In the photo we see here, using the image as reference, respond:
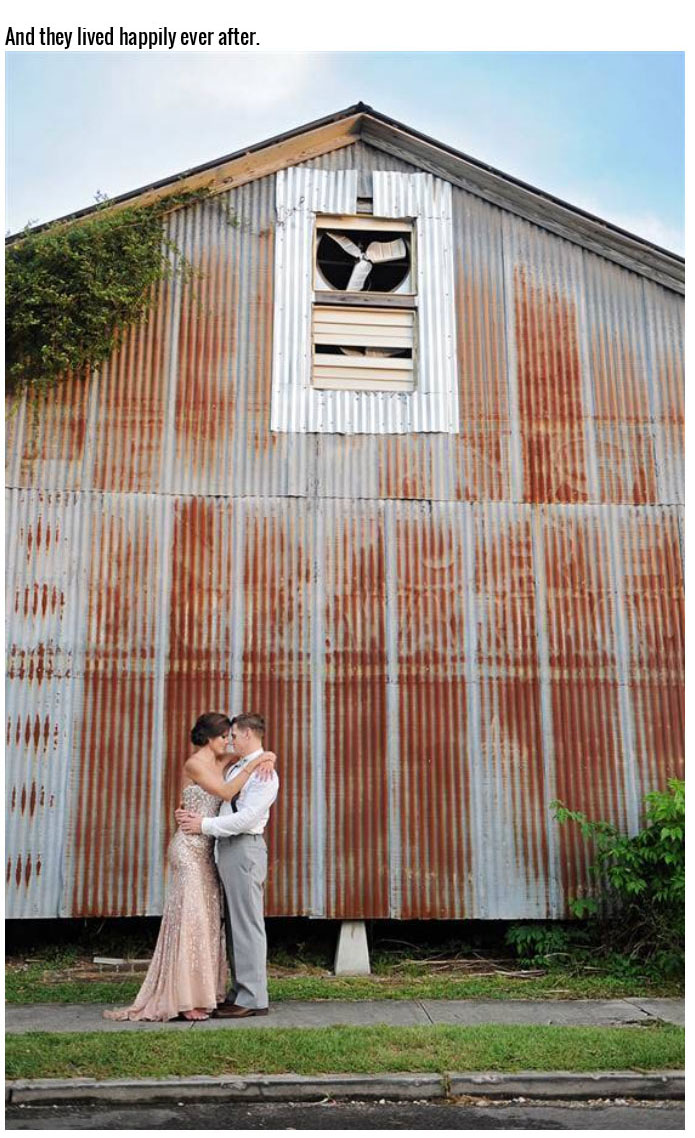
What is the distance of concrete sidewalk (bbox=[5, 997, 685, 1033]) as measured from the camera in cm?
707

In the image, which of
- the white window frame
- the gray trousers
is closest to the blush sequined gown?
the gray trousers

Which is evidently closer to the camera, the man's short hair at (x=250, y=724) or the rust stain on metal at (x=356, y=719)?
the man's short hair at (x=250, y=724)

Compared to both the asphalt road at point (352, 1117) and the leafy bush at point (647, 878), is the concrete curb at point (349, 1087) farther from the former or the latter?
the leafy bush at point (647, 878)

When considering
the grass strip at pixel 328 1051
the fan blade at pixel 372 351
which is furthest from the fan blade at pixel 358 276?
the grass strip at pixel 328 1051

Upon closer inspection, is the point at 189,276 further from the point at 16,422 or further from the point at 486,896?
the point at 486,896

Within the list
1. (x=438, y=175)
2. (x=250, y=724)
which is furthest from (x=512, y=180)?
(x=250, y=724)

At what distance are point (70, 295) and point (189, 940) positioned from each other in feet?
21.3

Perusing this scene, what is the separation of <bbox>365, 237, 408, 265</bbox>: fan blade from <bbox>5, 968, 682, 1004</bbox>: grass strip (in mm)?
7576

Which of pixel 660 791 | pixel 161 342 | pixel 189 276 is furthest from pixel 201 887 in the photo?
pixel 189 276

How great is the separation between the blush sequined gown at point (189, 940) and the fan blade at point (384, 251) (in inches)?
255

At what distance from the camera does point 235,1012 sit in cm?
726

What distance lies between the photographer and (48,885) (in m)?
9.22

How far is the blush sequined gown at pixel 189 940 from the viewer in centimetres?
714

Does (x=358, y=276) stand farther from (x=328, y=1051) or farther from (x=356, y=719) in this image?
(x=328, y=1051)
